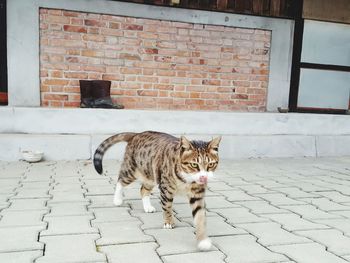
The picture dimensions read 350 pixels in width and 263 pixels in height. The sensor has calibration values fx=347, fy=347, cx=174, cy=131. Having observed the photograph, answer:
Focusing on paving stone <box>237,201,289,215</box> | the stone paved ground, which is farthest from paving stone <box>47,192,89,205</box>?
paving stone <box>237,201,289,215</box>

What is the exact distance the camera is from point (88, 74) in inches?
234

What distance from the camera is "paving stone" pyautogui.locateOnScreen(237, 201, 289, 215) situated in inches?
130

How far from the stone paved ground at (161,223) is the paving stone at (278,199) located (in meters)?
0.01

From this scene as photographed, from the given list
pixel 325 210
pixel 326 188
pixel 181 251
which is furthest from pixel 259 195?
pixel 181 251

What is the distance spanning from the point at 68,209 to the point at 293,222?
2.02 metres

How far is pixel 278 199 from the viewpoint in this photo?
3.75 meters

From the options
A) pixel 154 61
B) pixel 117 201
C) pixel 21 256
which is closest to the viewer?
pixel 21 256

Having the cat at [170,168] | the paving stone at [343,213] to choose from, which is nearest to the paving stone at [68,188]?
the cat at [170,168]

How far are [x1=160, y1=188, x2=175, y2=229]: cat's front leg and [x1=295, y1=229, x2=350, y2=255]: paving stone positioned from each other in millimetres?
1019

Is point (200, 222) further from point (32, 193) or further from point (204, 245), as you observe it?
point (32, 193)

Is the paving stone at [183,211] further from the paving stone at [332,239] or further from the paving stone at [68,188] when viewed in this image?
the paving stone at [68,188]

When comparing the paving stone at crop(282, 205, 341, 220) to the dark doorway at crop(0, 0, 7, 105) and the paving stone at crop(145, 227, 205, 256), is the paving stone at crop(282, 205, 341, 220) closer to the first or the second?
the paving stone at crop(145, 227, 205, 256)

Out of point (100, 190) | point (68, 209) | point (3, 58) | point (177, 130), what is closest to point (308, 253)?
point (68, 209)

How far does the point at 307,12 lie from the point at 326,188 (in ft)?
13.8
